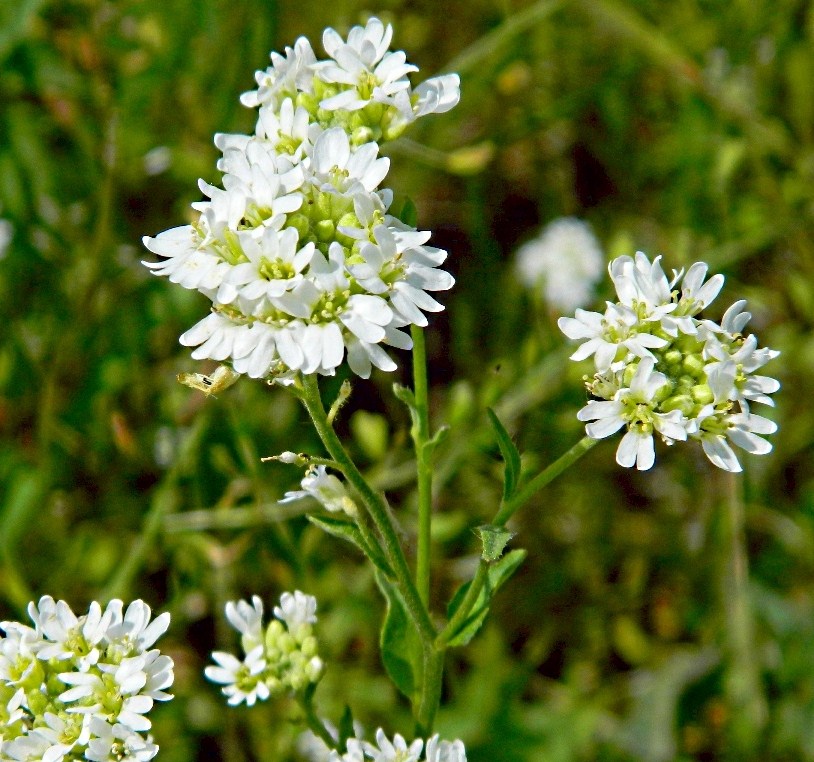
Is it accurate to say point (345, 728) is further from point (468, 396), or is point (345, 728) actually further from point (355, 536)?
point (468, 396)

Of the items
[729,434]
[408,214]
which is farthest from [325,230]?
[729,434]

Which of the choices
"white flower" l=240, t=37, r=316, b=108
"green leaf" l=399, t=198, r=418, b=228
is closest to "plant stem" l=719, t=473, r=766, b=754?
"green leaf" l=399, t=198, r=418, b=228

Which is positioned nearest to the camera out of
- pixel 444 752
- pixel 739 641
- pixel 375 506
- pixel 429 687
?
pixel 375 506

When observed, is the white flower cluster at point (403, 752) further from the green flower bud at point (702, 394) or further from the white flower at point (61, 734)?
the green flower bud at point (702, 394)

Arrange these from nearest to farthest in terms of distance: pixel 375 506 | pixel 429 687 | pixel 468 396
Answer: pixel 375 506
pixel 429 687
pixel 468 396

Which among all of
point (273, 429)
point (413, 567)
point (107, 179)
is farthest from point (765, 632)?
point (107, 179)

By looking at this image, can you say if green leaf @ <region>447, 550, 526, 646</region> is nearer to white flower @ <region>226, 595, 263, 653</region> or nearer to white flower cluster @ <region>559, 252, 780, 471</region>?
white flower cluster @ <region>559, 252, 780, 471</region>
